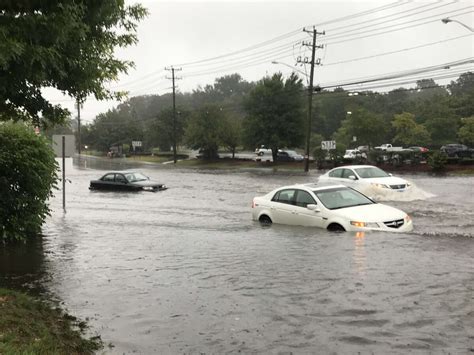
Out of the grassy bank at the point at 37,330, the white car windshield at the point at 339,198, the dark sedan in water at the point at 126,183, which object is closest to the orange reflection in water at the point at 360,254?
the white car windshield at the point at 339,198

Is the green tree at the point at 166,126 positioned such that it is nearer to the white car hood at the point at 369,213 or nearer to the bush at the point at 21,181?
the bush at the point at 21,181

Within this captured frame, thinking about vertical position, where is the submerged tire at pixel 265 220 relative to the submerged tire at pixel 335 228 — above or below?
below

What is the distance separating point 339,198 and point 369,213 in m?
1.10

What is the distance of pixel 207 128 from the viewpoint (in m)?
66.9

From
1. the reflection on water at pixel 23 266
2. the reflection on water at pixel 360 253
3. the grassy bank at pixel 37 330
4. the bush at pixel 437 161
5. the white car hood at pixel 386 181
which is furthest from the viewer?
the bush at pixel 437 161

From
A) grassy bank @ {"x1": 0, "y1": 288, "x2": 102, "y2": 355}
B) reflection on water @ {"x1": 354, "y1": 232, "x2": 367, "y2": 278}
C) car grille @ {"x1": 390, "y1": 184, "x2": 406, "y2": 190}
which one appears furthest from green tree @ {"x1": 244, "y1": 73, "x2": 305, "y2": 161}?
grassy bank @ {"x1": 0, "y1": 288, "x2": 102, "y2": 355}

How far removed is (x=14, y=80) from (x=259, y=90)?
52.4m

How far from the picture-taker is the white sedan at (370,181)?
21.1 m

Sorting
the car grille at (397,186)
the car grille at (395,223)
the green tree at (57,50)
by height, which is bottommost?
the car grille at (395,223)

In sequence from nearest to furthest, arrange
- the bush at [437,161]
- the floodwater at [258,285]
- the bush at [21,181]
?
the floodwater at [258,285]
the bush at [21,181]
the bush at [437,161]

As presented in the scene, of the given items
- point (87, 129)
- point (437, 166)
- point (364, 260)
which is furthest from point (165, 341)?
point (87, 129)

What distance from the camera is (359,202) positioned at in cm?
1328

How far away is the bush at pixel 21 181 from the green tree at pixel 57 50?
244 centimetres

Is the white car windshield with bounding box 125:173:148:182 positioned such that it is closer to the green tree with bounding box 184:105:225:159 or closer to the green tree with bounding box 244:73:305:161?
the green tree with bounding box 244:73:305:161
